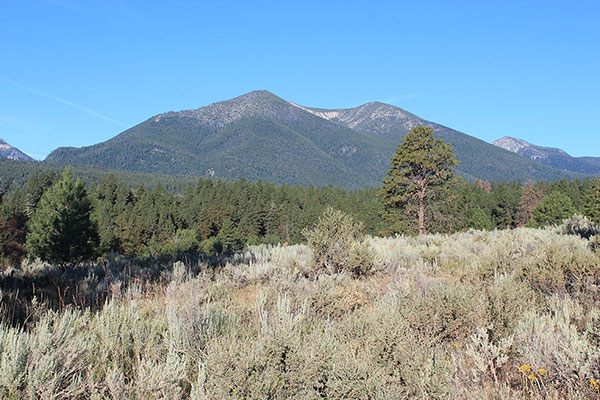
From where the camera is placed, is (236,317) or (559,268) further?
(559,268)

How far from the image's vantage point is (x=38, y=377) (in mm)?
2273

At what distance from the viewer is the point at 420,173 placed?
2439 cm

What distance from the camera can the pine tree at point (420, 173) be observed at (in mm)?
23578

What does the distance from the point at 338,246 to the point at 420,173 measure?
1881 centimetres

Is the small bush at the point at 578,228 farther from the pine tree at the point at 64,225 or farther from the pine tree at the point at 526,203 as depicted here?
the pine tree at the point at 526,203

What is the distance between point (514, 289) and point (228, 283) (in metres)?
4.06

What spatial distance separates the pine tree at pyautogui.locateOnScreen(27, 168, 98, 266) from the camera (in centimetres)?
2984

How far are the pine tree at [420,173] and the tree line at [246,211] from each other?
7 centimetres

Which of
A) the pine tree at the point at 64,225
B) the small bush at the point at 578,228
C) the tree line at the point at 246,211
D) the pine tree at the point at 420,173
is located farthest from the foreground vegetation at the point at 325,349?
the pine tree at the point at 64,225

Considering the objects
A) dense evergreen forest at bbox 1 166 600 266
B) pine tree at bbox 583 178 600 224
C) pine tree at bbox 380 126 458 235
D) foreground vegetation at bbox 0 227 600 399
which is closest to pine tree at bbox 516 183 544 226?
dense evergreen forest at bbox 1 166 600 266

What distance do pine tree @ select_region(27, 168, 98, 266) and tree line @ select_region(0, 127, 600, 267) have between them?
0.09m

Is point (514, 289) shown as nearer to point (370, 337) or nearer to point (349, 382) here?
point (370, 337)

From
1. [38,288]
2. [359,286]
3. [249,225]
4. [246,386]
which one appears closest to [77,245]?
[38,288]

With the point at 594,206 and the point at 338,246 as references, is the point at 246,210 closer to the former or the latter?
the point at 594,206
